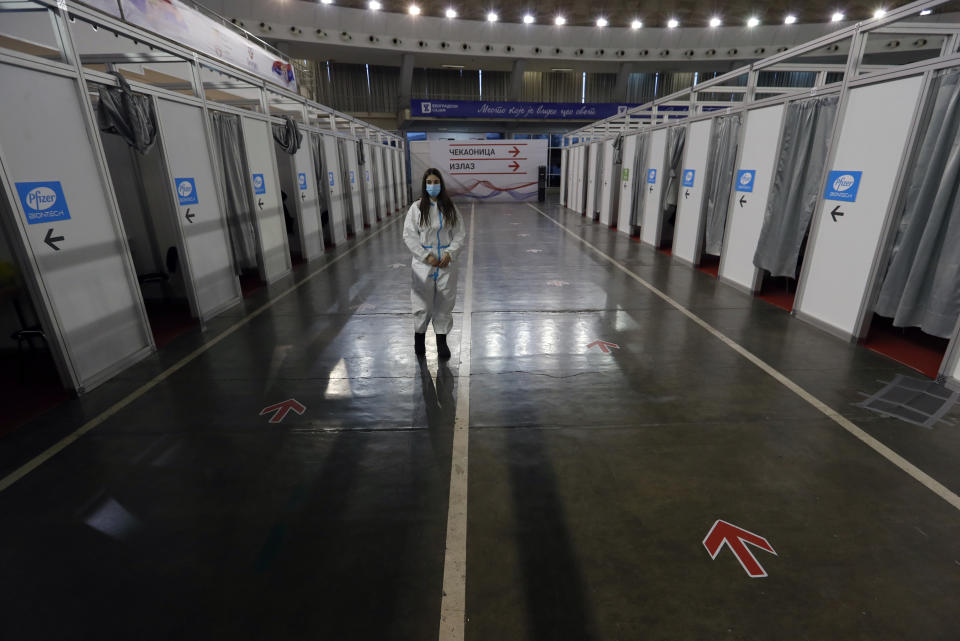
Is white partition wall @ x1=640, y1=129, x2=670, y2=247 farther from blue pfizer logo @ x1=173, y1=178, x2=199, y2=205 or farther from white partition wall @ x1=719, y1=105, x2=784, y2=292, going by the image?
blue pfizer logo @ x1=173, y1=178, x2=199, y2=205

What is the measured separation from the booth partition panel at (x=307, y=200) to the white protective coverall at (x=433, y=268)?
613cm

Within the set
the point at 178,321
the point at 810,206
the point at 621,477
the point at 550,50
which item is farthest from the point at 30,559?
the point at 550,50

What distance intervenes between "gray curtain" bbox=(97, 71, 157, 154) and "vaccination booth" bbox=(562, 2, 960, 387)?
780 cm

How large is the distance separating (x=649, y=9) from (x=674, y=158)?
2213 centimetres

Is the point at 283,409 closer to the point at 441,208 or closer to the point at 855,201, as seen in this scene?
the point at 441,208

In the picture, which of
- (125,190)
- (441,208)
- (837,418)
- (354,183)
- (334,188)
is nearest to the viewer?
(837,418)

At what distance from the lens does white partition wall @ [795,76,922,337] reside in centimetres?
488

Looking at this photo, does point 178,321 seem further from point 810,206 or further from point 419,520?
point 810,206

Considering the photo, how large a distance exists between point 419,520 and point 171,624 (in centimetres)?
131

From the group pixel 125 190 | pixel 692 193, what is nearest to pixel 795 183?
pixel 692 193

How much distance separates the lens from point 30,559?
2639mm

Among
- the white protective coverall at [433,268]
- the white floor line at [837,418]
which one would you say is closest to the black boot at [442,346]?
the white protective coverall at [433,268]

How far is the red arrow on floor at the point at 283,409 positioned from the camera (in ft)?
13.4

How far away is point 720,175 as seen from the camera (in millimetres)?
8406
